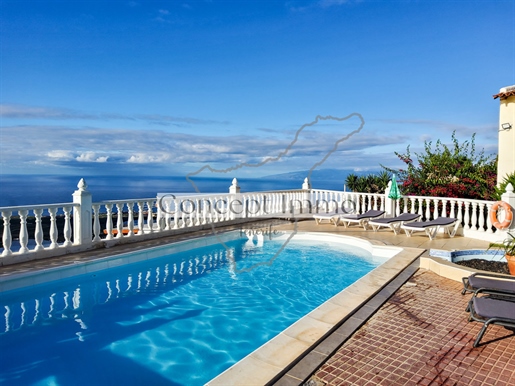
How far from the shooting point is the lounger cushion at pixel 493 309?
→ 135 inches

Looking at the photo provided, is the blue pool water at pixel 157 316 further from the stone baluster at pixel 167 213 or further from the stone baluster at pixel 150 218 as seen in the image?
the stone baluster at pixel 167 213

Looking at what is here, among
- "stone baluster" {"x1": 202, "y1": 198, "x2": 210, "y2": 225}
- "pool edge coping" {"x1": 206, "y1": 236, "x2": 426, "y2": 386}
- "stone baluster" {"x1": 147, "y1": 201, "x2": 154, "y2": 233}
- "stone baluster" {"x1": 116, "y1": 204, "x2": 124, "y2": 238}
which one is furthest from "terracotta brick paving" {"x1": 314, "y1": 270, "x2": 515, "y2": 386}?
"stone baluster" {"x1": 202, "y1": 198, "x2": 210, "y2": 225}

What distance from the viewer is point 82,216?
766 centimetres

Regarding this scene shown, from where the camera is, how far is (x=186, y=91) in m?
17.7

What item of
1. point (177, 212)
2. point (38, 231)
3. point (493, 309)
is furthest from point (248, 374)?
point (177, 212)

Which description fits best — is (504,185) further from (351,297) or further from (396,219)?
(351,297)

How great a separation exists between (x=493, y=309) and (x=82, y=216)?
7621 mm

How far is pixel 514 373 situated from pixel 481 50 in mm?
10838

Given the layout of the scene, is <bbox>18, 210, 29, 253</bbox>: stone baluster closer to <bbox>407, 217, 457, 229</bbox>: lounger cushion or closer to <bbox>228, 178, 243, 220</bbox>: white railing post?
<bbox>228, 178, 243, 220</bbox>: white railing post

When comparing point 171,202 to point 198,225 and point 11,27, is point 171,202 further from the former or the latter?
point 11,27

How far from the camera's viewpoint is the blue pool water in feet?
12.2

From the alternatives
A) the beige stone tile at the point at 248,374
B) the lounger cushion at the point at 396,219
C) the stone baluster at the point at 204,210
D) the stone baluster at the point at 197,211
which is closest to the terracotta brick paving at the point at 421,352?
the beige stone tile at the point at 248,374

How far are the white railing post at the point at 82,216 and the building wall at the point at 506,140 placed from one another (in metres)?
11.8

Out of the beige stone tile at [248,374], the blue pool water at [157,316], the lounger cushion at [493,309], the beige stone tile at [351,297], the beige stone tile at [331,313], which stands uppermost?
the lounger cushion at [493,309]
